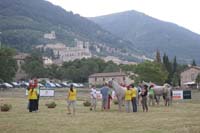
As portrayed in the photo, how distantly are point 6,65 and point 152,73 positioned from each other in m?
37.4

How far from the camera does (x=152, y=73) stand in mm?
111875

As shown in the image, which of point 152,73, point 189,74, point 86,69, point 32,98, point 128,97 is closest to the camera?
point 32,98

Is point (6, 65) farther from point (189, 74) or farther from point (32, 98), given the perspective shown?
point (32, 98)

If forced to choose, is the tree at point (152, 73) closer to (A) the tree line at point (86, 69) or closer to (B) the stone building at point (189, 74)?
(A) the tree line at point (86, 69)

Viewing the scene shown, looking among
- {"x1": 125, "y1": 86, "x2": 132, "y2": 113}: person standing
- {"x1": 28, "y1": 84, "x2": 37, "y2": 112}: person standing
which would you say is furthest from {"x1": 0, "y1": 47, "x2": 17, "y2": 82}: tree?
{"x1": 125, "y1": 86, "x2": 132, "y2": 113}: person standing

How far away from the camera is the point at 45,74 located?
154750 millimetres

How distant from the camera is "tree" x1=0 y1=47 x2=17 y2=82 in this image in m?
105

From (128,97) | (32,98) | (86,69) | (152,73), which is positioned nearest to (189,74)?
(152,73)

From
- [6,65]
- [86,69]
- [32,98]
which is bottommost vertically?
[32,98]

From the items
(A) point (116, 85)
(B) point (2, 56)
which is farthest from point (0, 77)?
(A) point (116, 85)

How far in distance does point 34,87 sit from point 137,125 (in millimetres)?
9799

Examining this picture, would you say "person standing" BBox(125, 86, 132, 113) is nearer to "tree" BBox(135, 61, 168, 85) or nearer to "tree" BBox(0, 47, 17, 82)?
"tree" BBox(0, 47, 17, 82)

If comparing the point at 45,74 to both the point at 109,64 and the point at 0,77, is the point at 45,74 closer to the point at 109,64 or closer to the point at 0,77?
the point at 109,64

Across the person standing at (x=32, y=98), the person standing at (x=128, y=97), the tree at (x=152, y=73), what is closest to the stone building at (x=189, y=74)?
the tree at (x=152, y=73)
